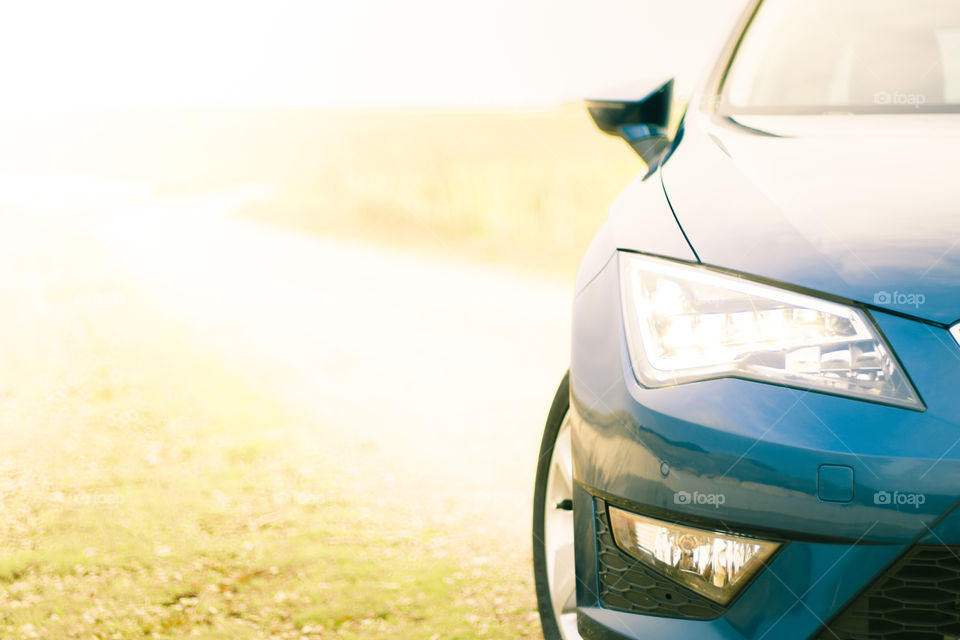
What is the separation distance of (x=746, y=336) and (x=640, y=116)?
3.94ft

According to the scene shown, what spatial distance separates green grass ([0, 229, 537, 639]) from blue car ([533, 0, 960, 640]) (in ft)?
2.86

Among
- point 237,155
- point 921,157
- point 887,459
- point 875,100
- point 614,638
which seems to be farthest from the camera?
point 237,155

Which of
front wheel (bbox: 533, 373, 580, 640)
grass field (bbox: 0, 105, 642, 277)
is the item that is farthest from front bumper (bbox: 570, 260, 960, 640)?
grass field (bbox: 0, 105, 642, 277)

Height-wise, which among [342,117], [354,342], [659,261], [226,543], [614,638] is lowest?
[342,117]

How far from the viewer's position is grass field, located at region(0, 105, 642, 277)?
1309cm

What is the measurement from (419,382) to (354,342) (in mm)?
1123

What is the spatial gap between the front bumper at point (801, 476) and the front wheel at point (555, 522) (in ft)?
1.59

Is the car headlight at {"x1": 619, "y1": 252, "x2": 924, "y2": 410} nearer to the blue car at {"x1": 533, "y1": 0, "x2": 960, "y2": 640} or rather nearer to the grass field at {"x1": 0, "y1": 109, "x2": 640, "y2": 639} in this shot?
the blue car at {"x1": 533, "y1": 0, "x2": 960, "y2": 640}

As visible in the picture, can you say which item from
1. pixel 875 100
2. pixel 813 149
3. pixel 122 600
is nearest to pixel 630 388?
pixel 813 149

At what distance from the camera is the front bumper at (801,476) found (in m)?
1.39

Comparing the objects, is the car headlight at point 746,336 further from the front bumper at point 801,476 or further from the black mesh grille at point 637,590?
the black mesh grille at point 637,590

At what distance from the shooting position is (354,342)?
20.7 ft

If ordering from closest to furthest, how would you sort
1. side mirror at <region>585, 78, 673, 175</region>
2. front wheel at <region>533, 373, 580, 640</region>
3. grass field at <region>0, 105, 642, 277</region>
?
front wheel at <region>533, 373, 580, 640</region> → side mirror at <region>585, 78, 673, 175</region> → grass field at <region>0, 105, 642, 277</region>

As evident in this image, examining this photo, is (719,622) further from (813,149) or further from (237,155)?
(237,155)
